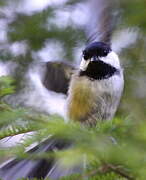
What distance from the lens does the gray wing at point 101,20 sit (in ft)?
5.30

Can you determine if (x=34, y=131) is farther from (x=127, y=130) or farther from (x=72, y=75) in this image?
(x=72, y=75)

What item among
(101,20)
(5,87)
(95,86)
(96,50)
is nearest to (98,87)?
(95,86)

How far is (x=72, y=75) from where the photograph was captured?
59.9 inches

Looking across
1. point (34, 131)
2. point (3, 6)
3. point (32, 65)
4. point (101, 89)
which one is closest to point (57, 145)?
point (34, 131)

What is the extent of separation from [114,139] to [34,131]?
143mm

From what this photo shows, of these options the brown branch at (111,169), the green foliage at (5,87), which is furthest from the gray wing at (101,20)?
the brown branch at (111,169)

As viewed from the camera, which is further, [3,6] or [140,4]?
[3,6]

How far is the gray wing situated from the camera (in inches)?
63.6

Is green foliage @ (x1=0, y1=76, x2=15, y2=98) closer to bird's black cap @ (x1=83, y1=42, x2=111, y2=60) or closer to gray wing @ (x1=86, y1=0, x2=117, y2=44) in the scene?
bird's black cap @ (x1=83, y1=42, x2=111, y2=60)

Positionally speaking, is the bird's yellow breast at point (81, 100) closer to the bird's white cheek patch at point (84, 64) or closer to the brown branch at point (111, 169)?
the bird's white cheek patch at point (84, 64)

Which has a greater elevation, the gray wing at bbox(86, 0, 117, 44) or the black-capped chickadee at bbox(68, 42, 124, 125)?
the gray wing at bbox(86, 0, 117, 44)

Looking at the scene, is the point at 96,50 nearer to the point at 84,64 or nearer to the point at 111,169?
the point at 84,64

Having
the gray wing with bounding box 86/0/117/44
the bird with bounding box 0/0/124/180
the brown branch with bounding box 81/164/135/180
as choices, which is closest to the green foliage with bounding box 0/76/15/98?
the brown branch with bounding box 81/164/135/180

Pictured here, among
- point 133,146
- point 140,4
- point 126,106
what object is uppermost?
point 140,4
